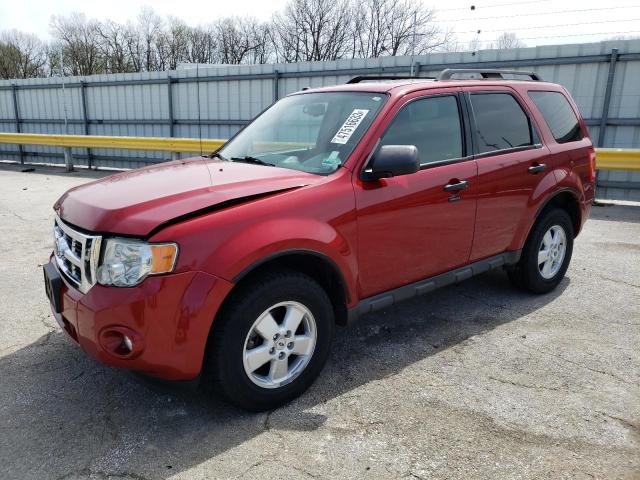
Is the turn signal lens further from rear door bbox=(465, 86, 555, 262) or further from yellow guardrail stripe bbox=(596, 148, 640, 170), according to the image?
yellow guardrail stripe bbox=(596, 148, 640, 170)

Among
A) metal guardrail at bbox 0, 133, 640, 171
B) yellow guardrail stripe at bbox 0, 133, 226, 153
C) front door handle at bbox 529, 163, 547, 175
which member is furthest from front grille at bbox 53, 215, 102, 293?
yellow guardrail stripe at bbox 0, 133, 226, 153

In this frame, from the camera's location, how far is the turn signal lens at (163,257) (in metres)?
2.49

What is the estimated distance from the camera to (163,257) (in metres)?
2.50

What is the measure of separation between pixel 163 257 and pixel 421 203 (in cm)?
180

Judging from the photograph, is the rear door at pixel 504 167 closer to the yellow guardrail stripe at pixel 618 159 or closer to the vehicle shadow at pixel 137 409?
the vehicle shadow at pixel 137 409

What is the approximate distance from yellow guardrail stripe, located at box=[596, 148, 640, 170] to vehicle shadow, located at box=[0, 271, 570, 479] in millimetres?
6378

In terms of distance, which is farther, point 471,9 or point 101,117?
point 101,117

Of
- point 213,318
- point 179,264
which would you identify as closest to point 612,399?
point 213,318

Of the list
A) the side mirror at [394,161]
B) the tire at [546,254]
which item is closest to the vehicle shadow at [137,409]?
the tire at [546,254]

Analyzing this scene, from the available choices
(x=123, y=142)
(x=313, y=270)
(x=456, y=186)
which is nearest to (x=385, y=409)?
(x=313, y=270)

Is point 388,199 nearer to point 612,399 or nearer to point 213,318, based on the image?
point 213,318

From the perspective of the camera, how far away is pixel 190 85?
47.9ft

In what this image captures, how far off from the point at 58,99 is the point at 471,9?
43.6 ft

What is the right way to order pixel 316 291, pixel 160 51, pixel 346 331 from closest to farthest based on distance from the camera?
1. pixel 316 291
2. pixel 346 331
3. pixel 160 51
